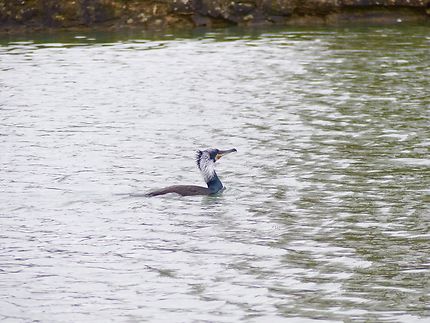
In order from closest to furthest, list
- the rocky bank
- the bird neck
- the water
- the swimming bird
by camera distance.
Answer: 1. the water
2. the swimming bird
3. the bird neck
4. the rocky bank

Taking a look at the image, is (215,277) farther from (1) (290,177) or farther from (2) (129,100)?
(2) (129,100)

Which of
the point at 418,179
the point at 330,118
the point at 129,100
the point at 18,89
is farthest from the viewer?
the point at 18,89

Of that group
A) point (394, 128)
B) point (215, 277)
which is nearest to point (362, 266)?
point (215, 277)

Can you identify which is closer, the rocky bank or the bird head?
the bird head

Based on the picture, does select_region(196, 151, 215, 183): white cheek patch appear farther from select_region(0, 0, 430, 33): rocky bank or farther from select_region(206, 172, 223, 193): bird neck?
select_region(0, 0, 430, 33): rocky bank

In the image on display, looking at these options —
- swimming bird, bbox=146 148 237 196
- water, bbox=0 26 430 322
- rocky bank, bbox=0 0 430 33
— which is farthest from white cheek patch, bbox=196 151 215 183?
rocky bank, bbox=0 0 430 33

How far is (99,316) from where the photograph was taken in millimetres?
7664

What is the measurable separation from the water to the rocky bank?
4.28 metres

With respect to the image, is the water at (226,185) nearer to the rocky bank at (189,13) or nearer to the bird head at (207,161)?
the bird head at (207,161)

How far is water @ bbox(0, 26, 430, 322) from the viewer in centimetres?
811

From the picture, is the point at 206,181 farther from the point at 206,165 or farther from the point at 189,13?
the point at 189,13

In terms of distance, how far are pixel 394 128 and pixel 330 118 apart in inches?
51.0

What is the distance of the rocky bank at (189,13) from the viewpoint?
27.0m

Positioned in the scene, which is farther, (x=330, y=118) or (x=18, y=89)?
(x=18, y=89)
